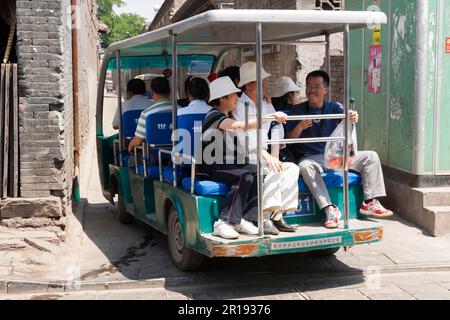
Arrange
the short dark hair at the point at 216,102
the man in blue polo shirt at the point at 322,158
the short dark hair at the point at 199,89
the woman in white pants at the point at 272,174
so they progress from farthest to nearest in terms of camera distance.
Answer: the short dark hair at the point at 199,89
the short dark hair at the point at 216,102
the man in blue polo shirt at the point at 322,158
the woman in white pants at the point at 272,174

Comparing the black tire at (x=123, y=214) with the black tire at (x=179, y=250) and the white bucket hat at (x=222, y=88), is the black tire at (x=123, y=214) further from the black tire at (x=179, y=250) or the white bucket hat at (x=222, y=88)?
the white bucket hat at (x=222, y=88)

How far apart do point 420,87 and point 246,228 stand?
324 cm

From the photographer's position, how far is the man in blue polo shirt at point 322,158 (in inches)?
230

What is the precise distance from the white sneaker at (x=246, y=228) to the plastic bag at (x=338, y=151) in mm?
884

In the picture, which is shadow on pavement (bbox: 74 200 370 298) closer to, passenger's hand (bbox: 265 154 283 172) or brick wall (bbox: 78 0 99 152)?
passenger's hand (bbox: 265 154 283 172)

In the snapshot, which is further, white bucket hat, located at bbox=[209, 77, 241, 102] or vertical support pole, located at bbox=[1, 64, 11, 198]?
vertical support pole, located at bbox=[1, 64, 11, 198]

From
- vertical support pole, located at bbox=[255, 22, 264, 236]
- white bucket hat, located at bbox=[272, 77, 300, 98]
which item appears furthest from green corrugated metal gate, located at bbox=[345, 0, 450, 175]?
vertical support pole, located at bbox=[255, 22, 264, 236]

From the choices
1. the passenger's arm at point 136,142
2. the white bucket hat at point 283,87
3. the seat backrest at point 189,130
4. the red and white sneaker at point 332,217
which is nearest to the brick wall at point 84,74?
the passenger's arm at point 136,142

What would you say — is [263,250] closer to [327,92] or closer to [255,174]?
[255,174]

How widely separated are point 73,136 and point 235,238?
17.7 ft

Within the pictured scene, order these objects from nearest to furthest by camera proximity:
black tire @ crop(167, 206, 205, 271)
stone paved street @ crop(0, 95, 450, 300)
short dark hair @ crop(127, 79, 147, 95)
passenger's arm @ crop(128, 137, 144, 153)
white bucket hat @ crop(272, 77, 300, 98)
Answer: stone paved street @ crop(0, 95, 450, 300) < black tire @ crop(167, 206, 205, 271) < white bucket hat @ crop(272, 77, 300, 98) < passenger's arm @ crop(128, 137, 144, 153) < short dark hair @ crop(127, 79, 147, 95)

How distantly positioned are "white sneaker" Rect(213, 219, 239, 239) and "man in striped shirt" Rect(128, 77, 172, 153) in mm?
2113

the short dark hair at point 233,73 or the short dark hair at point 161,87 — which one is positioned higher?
the short dark hair at point 233,73

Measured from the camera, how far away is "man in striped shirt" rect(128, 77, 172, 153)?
730 cm
